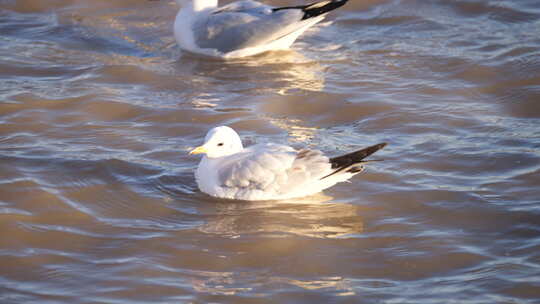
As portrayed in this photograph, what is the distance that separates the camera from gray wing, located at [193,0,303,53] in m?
9.70

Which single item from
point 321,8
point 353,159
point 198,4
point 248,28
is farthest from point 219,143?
point 198,4

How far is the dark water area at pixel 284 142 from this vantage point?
5539 mm

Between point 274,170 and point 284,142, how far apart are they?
114 centimetres

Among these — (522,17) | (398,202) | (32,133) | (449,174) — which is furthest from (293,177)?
(522,17)

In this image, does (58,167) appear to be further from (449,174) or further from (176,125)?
(449,174)

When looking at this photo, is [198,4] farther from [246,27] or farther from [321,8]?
[321,8]

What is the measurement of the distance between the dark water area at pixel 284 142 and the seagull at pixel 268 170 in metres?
0.12

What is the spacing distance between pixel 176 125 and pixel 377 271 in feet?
9.92

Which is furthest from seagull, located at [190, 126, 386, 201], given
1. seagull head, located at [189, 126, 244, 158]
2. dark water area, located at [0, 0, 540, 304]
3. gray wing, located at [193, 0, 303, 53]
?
gray wing, located at [193, 0, 303, 53]

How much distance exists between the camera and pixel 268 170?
650 centimetres

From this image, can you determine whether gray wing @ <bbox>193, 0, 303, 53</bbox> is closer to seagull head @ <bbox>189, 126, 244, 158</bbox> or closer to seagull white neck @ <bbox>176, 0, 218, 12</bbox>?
seagull white neck @ <bbox>176, 0, 218, 12</bbox>

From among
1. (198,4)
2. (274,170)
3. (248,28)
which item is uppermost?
(198,4)

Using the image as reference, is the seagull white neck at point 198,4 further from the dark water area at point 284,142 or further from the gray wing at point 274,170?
the gray wing at point 274,170

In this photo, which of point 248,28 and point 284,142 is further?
point 248,28
